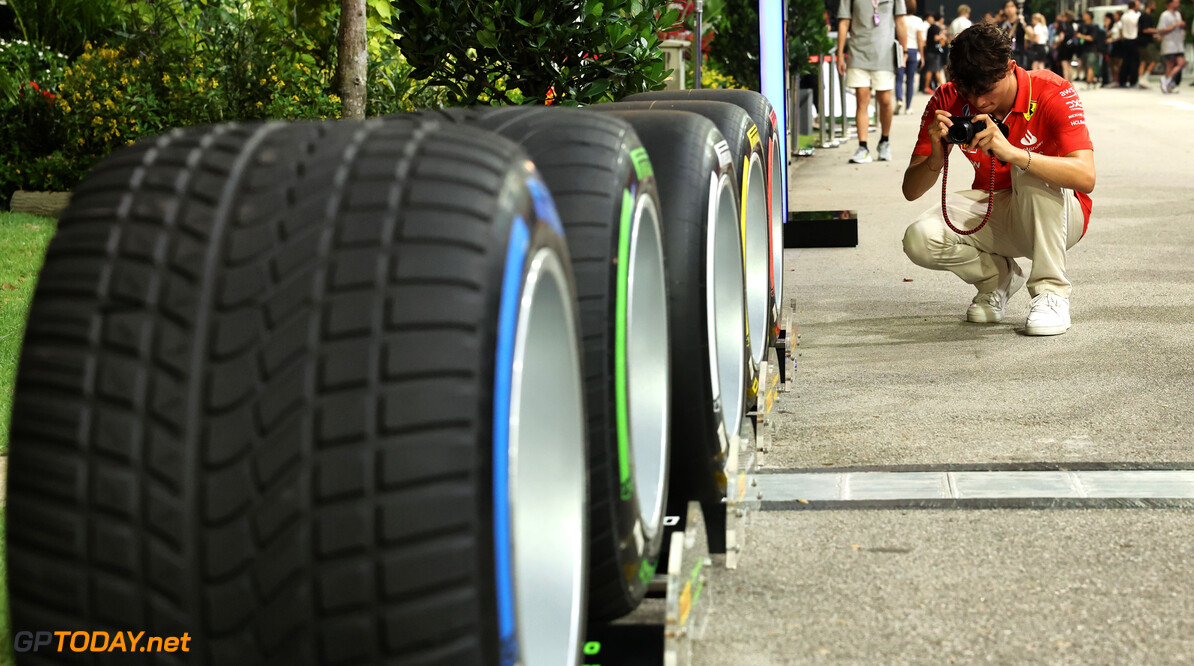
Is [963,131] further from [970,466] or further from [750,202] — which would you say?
[970,466]

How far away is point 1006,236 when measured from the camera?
18.4 ft

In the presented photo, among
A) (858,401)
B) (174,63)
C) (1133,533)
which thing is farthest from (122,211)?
(174,63)

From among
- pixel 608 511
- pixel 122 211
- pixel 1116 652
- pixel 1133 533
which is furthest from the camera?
pixel 1133 533

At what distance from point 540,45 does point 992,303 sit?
2.24m

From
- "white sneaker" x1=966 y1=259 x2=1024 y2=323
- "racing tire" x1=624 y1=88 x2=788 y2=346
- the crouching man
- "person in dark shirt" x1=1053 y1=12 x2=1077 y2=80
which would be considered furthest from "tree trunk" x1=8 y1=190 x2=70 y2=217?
"person in dark shirt" x1=1053 y1=12 x2=1077 y2=80

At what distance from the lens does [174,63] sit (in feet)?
31.1

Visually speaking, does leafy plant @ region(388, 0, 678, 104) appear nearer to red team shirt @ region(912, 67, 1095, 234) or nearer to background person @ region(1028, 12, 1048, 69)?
red team shirt @ region(912, 67, 1095, 234)

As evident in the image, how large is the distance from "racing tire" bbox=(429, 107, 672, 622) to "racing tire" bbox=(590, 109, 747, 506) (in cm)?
28

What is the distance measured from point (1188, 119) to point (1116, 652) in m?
18.4

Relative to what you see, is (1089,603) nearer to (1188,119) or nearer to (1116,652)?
(1116,652)

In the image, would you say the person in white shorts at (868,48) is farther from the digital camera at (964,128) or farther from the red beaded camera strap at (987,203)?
the digital camera at (964,128)

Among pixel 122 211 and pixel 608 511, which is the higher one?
pixel 122 211

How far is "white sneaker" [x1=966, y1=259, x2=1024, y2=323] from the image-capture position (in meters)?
5.58

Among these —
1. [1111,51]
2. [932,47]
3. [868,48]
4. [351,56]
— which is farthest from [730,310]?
[1111,51]
